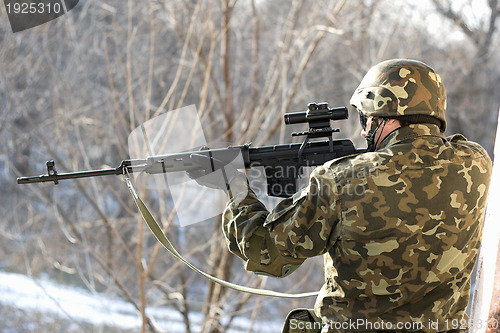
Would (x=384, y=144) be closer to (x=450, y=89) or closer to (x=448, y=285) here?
(x=448, y=285)

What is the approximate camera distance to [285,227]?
2.03 metres

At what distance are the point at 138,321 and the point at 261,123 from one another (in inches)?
210

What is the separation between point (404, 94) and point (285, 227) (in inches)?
26.1

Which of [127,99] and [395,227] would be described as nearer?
[395,227]

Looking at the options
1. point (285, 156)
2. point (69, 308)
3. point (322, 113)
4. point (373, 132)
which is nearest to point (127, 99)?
point (69, 308)

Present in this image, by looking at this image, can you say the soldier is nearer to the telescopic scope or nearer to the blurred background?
the telescopic scope

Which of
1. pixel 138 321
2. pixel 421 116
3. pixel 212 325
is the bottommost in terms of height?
pixel 138 321

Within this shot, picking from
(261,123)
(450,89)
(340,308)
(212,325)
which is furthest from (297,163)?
(450,89)

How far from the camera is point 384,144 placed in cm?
206

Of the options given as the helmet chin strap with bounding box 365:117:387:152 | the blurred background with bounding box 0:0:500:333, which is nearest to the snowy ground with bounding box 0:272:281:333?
the blurred background with bounding box 0:0:500:333

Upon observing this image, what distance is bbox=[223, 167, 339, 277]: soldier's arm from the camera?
198 cm

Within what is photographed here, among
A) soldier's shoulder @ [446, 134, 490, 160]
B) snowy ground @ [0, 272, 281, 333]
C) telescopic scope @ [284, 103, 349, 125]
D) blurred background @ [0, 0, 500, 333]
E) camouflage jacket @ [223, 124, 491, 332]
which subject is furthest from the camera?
snowy ground @ [0, 272, 281, 333]

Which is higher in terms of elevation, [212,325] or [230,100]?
[230,100]

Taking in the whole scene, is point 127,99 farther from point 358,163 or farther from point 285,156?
point 358,163
